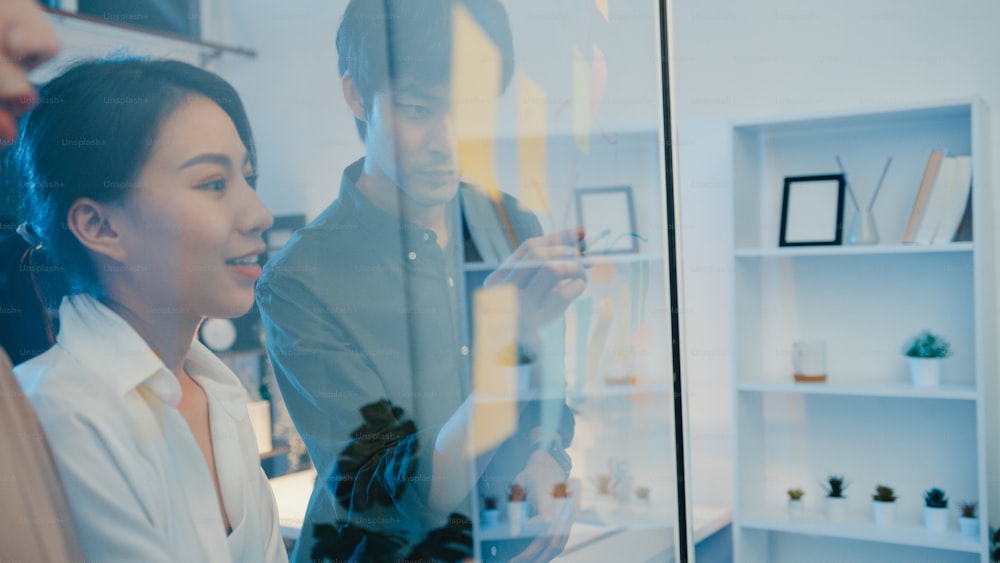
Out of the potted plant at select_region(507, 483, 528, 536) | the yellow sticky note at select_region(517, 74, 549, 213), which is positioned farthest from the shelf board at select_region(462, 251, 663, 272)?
the potted plant at select_region(507, 483, 528, 536)

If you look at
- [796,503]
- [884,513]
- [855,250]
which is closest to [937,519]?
[884,513]

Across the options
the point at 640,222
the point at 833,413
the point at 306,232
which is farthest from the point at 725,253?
the point at 306,232

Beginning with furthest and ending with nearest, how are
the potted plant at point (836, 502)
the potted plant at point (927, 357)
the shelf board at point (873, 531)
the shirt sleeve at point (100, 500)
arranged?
the potted plant at point (836, 502) < the potted plant at point (927, 357) < the shelf board at point (873, 531) < the shirt sleeve at point (100, 500)

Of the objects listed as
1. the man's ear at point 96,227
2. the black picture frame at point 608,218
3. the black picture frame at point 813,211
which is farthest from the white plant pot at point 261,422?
the black picture frame at point 813,211

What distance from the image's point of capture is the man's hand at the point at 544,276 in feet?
4.20

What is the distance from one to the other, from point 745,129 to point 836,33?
0.41m

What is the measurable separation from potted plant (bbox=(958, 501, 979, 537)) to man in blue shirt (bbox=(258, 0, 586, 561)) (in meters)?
1.55

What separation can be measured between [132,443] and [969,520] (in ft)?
6.77

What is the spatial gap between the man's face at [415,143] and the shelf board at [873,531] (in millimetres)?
1596

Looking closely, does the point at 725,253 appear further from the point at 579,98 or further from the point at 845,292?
the point at 579,98

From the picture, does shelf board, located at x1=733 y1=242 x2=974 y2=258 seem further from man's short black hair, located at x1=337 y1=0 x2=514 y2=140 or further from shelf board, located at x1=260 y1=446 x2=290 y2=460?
shelf board, located at x1=260 y1=446 x2=290 y2=460

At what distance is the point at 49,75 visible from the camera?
1201mm

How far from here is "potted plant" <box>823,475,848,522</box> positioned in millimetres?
2391

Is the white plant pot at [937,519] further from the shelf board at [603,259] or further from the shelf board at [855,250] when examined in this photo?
the shelf board at [603,259]
